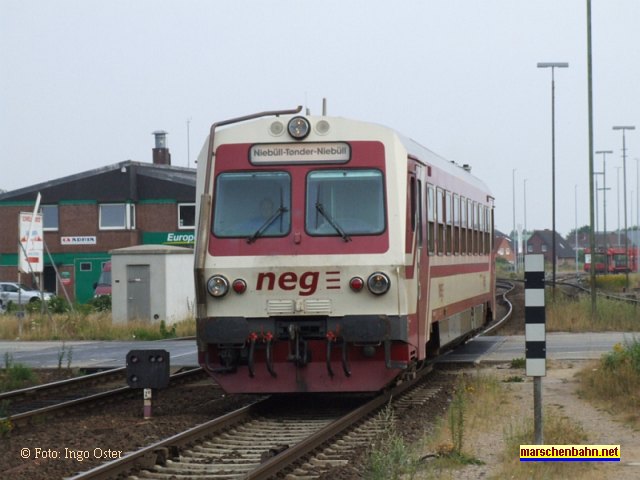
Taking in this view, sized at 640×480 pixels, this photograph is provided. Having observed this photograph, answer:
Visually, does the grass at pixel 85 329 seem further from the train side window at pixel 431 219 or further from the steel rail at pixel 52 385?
the train side window at pixel 431 219

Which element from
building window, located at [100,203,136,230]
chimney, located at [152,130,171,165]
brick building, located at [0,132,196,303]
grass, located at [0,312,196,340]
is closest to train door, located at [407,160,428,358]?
grass, located at [0,312,196,340]

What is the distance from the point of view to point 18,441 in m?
11.8

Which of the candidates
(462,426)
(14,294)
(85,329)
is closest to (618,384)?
(462,426)

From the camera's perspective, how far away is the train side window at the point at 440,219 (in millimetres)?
16141

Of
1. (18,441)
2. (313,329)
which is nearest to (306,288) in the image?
(313,329)

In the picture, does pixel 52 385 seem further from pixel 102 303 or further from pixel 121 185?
pixel 121 185

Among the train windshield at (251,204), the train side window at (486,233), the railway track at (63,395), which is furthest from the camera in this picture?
the train side window at (486,233)

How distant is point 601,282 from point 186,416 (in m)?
52.2

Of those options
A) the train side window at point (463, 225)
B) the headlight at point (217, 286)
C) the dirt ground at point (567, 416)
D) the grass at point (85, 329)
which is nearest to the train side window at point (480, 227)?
the train side window at point (463, 225)

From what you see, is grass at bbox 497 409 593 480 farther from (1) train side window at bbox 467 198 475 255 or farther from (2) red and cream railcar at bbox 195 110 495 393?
(1) train side window at bbox 467 198 475 255

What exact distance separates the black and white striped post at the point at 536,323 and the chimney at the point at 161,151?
60.6 m

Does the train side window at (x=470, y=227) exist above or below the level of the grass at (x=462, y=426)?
above

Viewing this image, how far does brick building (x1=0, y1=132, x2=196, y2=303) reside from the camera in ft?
192

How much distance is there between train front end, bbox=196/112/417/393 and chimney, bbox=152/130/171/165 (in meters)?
56.6
